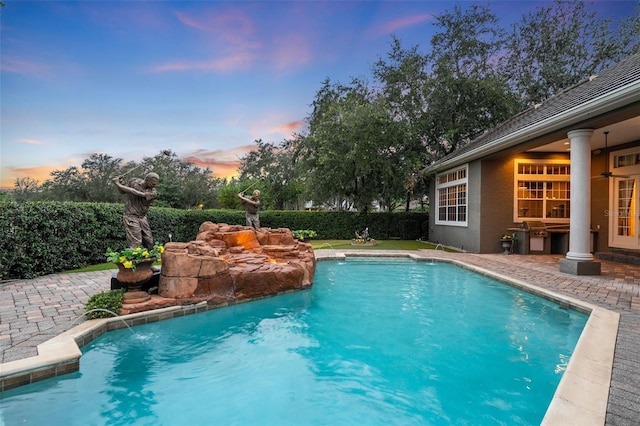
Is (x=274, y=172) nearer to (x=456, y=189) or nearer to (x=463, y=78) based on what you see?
(x=463, y=78)

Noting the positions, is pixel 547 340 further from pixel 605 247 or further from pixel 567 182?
pixel 567 182

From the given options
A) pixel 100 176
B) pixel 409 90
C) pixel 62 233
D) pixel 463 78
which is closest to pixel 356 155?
pixel 409 90

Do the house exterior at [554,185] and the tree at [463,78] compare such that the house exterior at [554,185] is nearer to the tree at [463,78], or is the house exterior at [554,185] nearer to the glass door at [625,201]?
the glass door at [625,201]

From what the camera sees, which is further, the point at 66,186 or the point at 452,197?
the point at 66,186

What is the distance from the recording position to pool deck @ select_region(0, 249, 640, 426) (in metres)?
2.72

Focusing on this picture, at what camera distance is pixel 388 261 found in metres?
11.1

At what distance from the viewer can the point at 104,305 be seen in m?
4.70

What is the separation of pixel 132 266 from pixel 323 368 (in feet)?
11.4

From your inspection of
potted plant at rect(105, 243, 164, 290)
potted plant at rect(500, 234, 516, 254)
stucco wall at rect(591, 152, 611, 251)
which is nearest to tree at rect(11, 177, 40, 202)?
potted plant at rect(105, 243, 164, 290)

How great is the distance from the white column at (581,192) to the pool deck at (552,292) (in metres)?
0.75

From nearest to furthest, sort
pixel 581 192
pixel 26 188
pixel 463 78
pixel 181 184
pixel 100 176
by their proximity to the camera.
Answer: pixel 581 192 → pixel 463 78 → pixel 26 188 → pixel 100 176 → pixel 181 184

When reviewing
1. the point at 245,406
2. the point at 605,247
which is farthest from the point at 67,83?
the point at 605,247

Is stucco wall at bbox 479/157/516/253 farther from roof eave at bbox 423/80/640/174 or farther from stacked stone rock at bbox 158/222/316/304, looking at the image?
stacked stone rock at bbox 158/222/316/304

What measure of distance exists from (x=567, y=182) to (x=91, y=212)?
1581 centimetres
